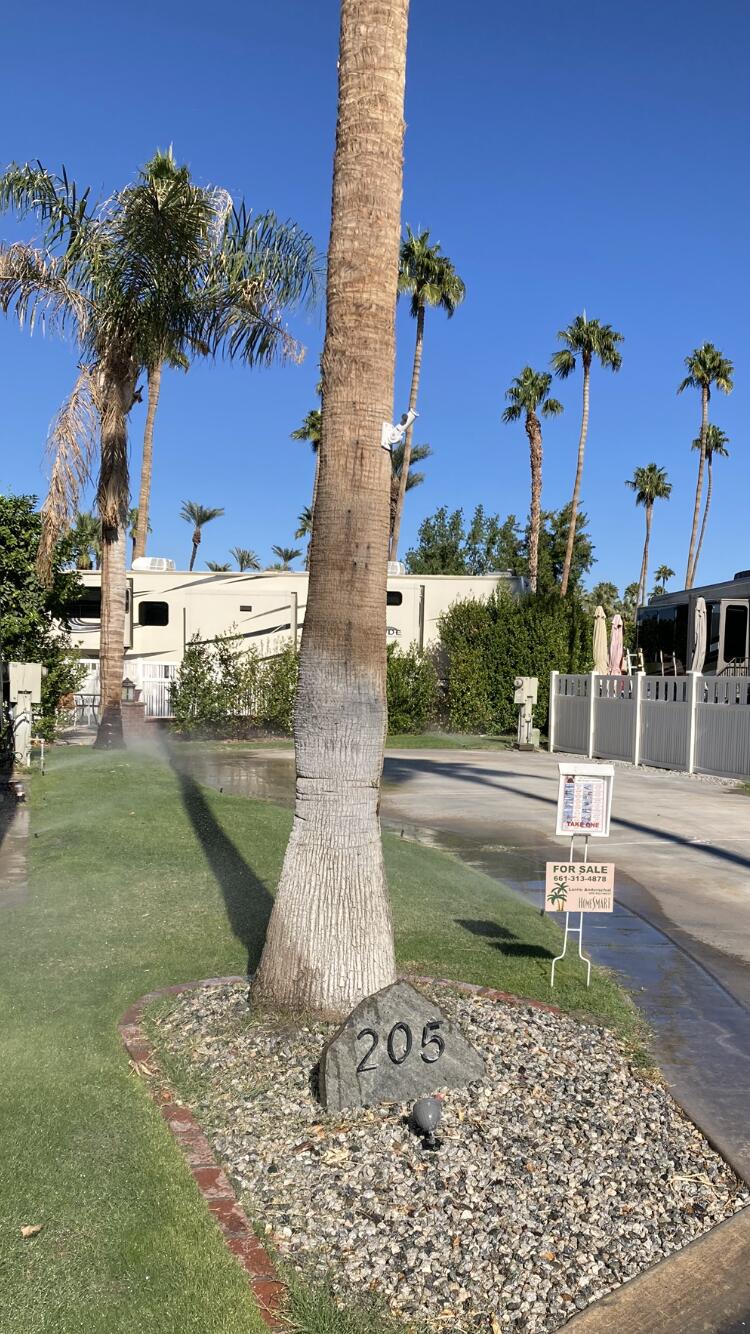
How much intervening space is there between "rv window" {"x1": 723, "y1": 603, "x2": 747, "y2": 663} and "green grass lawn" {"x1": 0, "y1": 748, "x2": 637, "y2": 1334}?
488 inches

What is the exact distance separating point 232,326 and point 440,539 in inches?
1586

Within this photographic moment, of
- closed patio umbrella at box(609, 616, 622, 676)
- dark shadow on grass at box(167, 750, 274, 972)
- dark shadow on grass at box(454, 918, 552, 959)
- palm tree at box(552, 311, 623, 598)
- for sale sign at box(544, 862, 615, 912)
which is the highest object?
palm tree at box(552, 311, 623, 598)

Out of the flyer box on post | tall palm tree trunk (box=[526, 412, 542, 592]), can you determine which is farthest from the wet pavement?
tall palm tree trunk (box=[526, 412, 542, 592])

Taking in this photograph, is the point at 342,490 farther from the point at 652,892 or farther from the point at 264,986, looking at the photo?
the point at 652,892

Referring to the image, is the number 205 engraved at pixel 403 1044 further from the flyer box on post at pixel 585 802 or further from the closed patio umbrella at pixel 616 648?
the closed patio umbrella at pixel 616 648

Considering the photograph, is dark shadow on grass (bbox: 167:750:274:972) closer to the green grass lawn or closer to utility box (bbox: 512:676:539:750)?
the green grass lawn

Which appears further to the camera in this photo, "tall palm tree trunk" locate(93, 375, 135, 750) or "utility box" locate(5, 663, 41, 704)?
"tall palm tree trunk" locate(93, 375, 135, 750)

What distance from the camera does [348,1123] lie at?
13.4 ft

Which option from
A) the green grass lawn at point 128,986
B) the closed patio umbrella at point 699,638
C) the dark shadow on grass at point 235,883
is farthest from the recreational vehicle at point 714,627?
the dark shadow on grass at point 235,883

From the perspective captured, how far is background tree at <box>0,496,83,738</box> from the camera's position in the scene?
55.6 feet

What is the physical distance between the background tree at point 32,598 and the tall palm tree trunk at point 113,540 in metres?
0.92

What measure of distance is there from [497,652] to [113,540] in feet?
37.9

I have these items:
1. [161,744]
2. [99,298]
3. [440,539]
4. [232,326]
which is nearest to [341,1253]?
[232,326]

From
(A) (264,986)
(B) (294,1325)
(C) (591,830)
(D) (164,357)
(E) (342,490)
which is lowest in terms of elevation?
(B) (294,1325)
